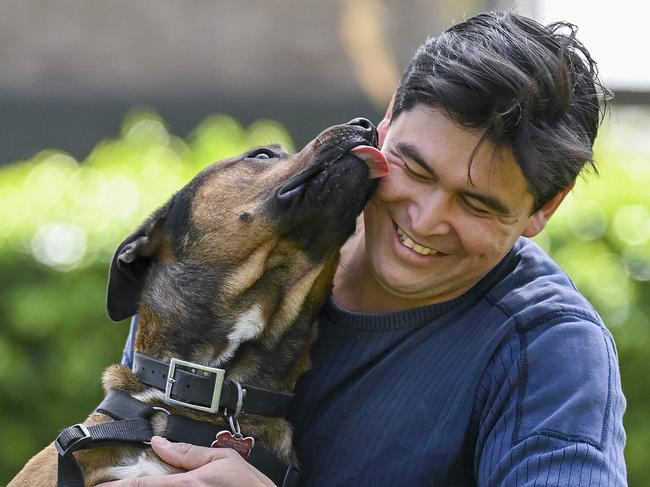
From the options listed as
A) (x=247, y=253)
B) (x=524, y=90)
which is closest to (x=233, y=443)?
(x=247, y=253)

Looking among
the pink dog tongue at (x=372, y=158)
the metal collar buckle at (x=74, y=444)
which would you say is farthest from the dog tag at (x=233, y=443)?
the pink dog tongue at (x=372, y=158)

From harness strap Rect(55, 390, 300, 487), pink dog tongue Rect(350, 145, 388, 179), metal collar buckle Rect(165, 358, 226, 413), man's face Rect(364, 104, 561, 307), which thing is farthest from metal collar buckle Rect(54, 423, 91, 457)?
pink dog tongue Rect(350, 145, 388, 179)

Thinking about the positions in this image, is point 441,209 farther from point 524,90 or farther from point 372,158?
point 524,90

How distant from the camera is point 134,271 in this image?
3.50m

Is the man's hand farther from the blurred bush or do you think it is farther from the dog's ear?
the blurred bush

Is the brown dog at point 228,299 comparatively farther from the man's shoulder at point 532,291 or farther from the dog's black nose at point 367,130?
the man's shoulder at point 532,291

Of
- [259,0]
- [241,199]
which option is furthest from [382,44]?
[241,199]

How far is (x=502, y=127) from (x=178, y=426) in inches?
47.1

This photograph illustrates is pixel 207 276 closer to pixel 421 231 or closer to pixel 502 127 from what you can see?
pixel 421 231

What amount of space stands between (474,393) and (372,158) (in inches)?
28.2

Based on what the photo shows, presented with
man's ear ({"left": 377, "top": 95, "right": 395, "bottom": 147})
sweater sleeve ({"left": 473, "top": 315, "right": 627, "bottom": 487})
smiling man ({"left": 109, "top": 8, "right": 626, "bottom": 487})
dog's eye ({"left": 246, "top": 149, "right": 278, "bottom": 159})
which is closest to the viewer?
sweater sleeve ({"left": 473, "top": 315, "right": 627, "bottom": 487})

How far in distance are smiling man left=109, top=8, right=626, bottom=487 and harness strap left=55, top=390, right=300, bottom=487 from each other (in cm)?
7

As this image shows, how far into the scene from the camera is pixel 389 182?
10.5ft

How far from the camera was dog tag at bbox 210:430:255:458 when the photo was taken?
310 cm
